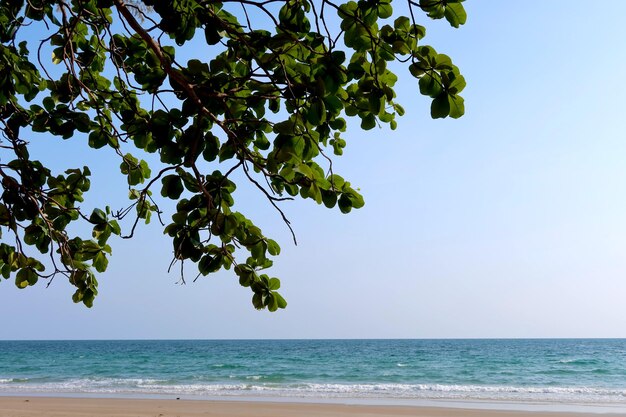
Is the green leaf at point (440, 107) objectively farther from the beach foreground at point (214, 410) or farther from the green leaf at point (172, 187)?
the beach foreground at point (214, 410)

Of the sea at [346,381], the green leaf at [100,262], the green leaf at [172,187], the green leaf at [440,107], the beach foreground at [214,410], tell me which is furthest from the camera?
the sea at [346,381]

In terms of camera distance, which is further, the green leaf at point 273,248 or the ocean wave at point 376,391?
the ocean wave at point 376,391

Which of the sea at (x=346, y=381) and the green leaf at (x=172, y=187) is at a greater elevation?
the green leaf at (x=172, y=187)

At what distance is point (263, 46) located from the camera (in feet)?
6.95

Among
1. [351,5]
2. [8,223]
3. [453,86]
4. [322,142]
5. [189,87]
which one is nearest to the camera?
[453,86]

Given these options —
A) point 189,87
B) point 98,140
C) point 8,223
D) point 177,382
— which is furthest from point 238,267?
point 177,382

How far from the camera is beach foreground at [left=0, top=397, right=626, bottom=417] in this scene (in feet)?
38.6

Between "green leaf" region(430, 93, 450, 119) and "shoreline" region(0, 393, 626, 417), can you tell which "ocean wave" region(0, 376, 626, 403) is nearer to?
"shoreline" region(0, 393, 626, 417)

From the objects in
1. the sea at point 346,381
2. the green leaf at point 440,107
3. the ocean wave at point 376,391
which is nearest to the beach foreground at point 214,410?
the sea at point 346,381

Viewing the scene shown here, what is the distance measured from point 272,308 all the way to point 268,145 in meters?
0.59

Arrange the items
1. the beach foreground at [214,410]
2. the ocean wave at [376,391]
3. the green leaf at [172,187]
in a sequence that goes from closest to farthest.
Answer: the green leaf at [172,187], the beach foreground at [214,410], the ocean wave at [376,391]

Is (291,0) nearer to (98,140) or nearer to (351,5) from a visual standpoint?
(351,5)

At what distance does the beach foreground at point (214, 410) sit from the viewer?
11.8 meters

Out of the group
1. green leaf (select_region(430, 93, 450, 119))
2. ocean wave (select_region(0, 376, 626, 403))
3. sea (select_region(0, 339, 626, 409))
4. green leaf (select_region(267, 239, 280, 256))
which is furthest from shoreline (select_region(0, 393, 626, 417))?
green leaf (select_region(430, 93, 450, 119))
